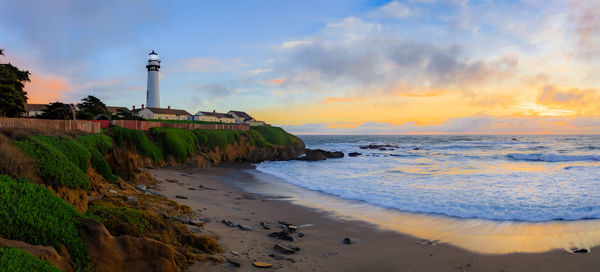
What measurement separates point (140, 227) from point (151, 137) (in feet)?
81.2

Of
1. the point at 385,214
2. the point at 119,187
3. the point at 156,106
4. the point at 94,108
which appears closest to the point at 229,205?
the point at 119,187

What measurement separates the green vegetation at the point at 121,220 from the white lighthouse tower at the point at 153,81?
60.6 meters

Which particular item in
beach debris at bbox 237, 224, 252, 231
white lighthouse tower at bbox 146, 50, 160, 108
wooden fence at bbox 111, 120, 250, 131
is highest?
white lighthouse tower at bbox 146, 50, 160, 108

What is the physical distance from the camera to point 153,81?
2473 inches

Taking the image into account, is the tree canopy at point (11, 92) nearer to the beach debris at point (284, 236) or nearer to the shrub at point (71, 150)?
the shrub at point (71, 150)

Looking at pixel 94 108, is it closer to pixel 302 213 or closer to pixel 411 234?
pixel 302 213

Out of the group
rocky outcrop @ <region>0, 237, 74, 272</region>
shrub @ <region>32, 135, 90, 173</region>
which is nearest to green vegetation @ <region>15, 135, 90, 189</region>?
shrub @ <region>32, 135, 90, 173</region>

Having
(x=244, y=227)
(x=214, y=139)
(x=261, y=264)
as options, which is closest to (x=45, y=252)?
(x=261, y=264)

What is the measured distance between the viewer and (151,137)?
29.6m

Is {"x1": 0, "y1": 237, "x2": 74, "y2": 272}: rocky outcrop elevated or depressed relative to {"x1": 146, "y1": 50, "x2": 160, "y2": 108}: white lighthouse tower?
depressed

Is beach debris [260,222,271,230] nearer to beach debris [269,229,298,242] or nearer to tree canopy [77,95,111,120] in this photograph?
beach debris [269,229,298,242]

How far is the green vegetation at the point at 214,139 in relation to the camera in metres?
35.6

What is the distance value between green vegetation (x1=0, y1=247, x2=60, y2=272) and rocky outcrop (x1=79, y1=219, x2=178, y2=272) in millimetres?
961

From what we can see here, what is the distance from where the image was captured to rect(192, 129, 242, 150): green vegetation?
35.6 metres
